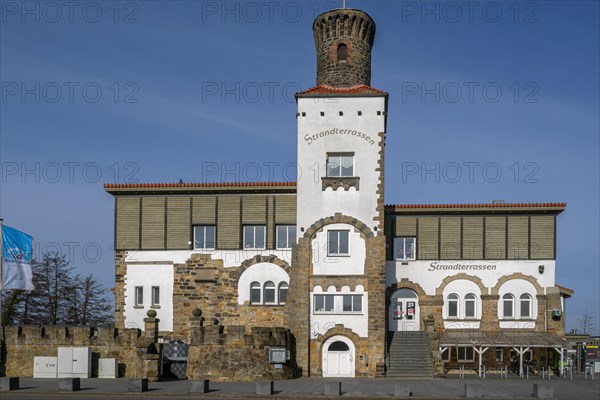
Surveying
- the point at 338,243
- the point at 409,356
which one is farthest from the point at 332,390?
the point at 338,243

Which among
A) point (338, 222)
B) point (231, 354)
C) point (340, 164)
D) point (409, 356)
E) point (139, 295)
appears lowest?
point (409, 356)

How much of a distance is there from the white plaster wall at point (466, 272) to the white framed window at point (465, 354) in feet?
10.2

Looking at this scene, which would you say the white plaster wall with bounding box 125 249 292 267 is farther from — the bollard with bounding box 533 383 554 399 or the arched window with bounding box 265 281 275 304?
the bollard with bounding box 533 383 554 399

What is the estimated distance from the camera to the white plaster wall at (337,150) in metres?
34.8

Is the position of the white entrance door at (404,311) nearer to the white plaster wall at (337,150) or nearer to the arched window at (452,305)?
the arched window at (452,305)

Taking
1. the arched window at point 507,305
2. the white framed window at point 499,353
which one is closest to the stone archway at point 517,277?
the arched window at point 507,305

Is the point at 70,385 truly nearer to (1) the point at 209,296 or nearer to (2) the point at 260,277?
(1) the point at 209,296

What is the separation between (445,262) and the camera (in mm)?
37719

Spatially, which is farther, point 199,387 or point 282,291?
point 282,291

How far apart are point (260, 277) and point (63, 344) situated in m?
10.1

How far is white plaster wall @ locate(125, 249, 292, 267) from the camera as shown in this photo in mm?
37562

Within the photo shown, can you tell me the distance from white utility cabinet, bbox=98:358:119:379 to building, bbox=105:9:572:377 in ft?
17.2

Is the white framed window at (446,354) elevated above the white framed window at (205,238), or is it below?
below

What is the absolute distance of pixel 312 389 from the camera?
2752 cm
